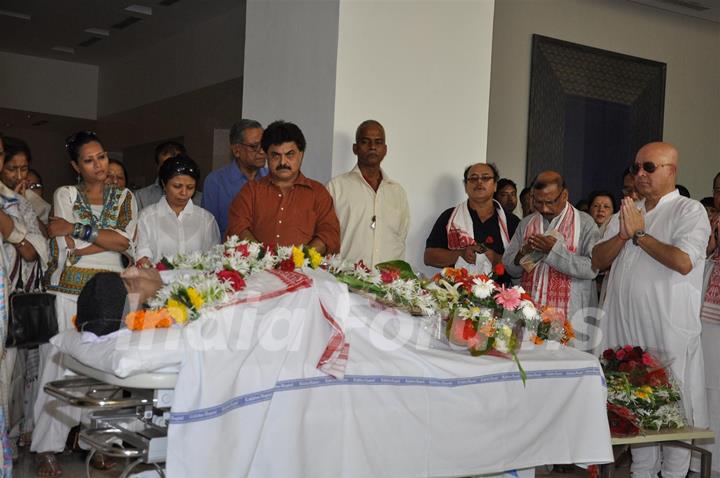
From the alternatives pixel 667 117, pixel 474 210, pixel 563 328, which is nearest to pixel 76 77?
pixel 667 117

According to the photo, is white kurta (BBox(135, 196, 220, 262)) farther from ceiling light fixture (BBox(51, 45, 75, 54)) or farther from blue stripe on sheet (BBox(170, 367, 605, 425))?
ceiling light fixture (BBox(51, 45, 75, 54))

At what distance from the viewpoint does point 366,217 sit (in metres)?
5.48

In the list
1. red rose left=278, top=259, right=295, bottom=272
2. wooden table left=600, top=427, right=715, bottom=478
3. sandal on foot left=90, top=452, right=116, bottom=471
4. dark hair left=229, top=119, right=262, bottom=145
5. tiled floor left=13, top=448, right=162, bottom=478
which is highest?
dark hair left=229, top=119, right=262, bottom=145

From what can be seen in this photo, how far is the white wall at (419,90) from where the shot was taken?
18.8 ft

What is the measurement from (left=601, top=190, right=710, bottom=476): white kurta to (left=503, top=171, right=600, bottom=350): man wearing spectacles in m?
0.30

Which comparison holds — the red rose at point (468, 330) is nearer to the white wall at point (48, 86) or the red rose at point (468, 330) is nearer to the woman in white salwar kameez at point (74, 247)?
the woman in white salwar kameez at point (74, 247)

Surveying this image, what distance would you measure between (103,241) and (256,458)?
6.61 feet

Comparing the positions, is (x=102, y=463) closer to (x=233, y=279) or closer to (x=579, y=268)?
(x=233, y=279)

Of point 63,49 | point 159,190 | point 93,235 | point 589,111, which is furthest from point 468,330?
point 63,49

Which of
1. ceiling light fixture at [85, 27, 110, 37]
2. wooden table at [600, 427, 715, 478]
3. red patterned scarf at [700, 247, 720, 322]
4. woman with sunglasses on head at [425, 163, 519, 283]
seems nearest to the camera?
wooden table at [600, 427, 715, 478]

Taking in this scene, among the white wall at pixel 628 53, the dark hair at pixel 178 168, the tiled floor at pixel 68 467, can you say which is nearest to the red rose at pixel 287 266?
the dark hair at pixel 178 168

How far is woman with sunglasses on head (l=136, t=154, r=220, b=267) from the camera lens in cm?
481

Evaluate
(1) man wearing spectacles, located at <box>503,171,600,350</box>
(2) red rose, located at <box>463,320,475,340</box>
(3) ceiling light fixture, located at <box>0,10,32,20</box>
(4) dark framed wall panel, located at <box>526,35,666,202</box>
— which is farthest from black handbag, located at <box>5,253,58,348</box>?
(3) ceiling light fixture, located at <box>0,10,32,20</box>

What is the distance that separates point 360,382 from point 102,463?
224 cm
